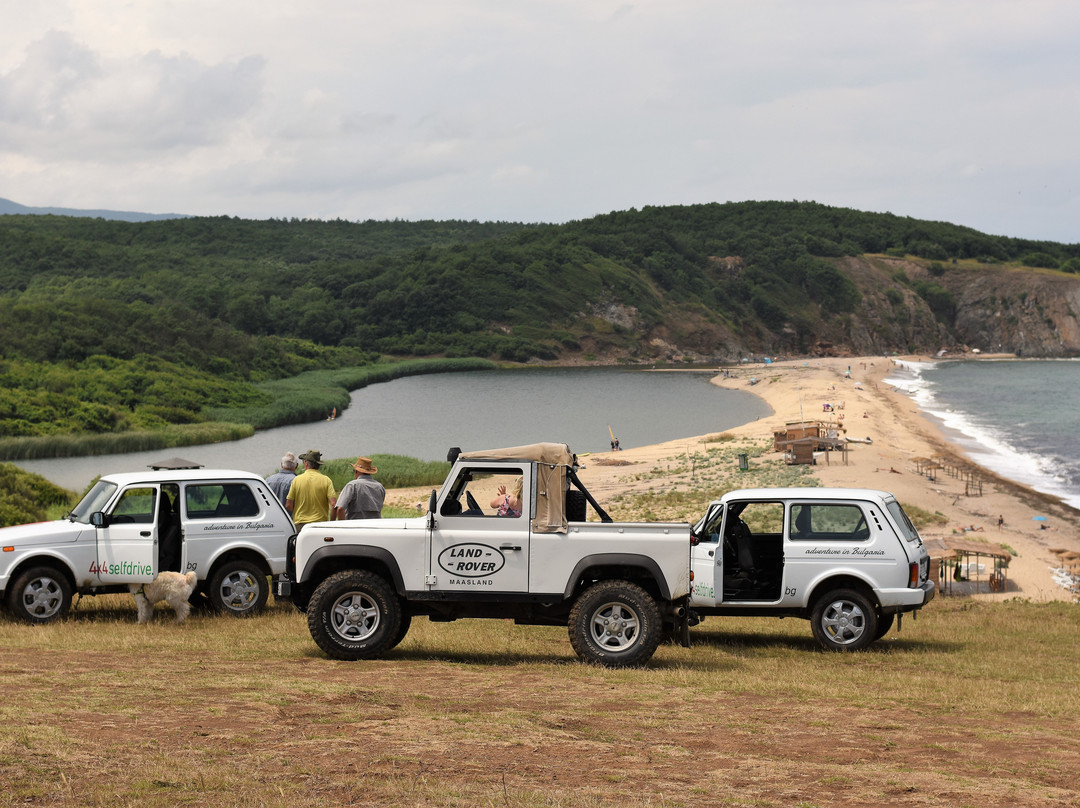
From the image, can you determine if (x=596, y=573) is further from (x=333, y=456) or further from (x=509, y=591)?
(x=333, y=456)

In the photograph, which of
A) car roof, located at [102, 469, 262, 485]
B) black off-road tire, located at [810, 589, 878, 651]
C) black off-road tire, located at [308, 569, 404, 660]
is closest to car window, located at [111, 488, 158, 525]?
car roof, located at [102, 469, 262, 485]

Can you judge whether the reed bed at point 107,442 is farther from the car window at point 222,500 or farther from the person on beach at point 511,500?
the person on beach at point 511,500

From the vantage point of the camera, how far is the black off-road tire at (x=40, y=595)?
11828 millimetres

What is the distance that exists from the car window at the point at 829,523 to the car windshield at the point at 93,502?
25.9ft

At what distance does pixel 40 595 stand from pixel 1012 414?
252 ft

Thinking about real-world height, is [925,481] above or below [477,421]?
below

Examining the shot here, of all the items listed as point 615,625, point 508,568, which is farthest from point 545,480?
point 615,625

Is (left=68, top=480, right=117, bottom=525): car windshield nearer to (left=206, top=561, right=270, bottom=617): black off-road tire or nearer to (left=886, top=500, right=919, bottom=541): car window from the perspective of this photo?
(left=206, top=561, right=270, bottom=617): black off-road tire

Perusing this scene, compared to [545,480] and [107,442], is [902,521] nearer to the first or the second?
[545,480]

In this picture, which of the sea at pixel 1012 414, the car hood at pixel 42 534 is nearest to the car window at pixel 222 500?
the car hood at pixel 42 534

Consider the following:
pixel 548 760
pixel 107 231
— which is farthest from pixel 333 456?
pixel 107 231

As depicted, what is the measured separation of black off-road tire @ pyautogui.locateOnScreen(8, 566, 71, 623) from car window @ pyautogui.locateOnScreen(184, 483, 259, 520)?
1649 mm

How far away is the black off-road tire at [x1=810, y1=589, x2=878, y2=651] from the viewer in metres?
11.3

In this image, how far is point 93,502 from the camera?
12.5m
